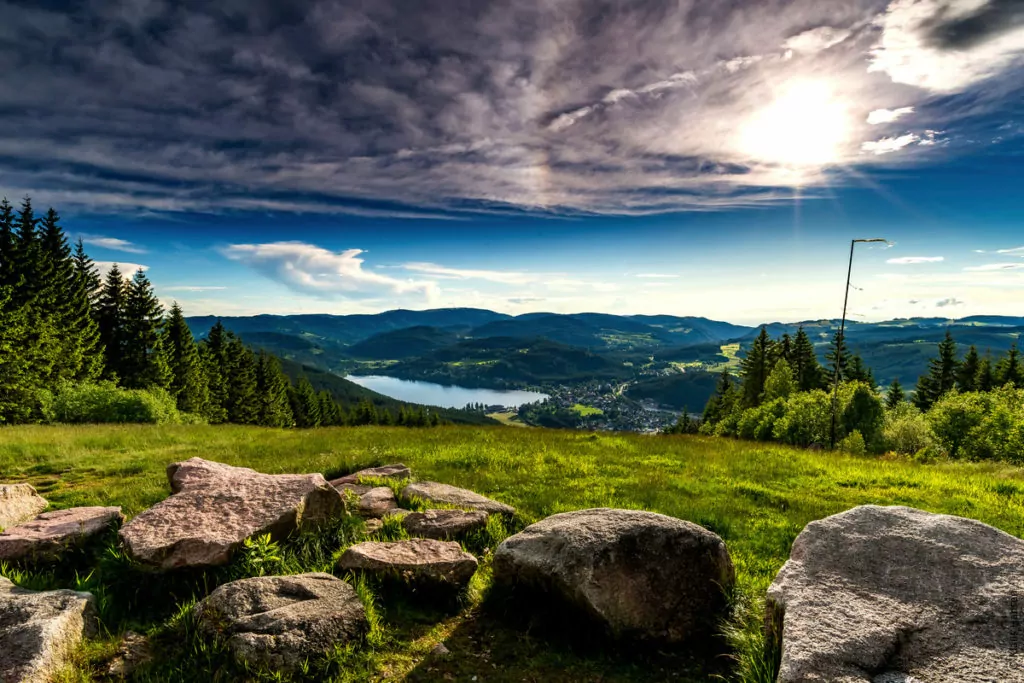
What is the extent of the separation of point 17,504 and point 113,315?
69.1m

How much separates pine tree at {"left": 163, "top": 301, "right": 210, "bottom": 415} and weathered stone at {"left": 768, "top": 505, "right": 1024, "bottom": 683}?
79.6m

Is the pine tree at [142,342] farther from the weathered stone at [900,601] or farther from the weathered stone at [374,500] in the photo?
the weathered stone at [900,601]

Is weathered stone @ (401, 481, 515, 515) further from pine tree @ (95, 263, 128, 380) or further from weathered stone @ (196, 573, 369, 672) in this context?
pine tree @ (95, 263, 128, 380)

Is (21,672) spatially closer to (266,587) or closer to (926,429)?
(266,587)

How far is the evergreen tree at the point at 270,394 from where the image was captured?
299ft

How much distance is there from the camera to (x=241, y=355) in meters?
88.1

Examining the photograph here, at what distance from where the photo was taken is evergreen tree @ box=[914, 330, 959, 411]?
8719 cm

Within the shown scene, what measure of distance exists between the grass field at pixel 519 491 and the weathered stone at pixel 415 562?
1.13ft

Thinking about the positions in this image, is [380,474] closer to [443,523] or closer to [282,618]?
[443,523]

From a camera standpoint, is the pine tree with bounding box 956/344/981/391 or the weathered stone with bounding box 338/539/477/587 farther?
the pine tree with bounding box 956/344/981/391

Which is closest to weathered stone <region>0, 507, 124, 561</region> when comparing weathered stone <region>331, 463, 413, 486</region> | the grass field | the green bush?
the grass field

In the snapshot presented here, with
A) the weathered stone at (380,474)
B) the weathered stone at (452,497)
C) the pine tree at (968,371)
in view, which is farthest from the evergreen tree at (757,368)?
the weathered stone at (452,497)

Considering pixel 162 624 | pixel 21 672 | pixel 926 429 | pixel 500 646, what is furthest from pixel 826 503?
pixel 926 429

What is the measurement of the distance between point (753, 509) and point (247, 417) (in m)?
91.9
